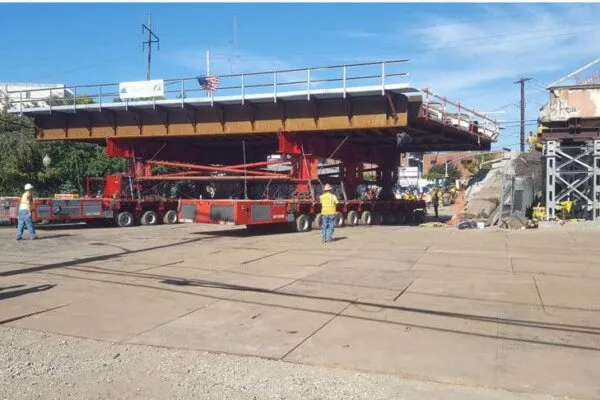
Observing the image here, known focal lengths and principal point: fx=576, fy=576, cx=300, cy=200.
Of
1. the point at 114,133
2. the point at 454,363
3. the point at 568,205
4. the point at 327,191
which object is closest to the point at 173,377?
the point at 454,363

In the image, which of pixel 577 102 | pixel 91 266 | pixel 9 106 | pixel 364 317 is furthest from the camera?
pixel 9 106

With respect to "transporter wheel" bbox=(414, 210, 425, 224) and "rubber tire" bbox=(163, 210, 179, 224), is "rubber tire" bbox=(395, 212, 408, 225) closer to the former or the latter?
"transporter wheel" bbox=(414, 210, 425, 224)

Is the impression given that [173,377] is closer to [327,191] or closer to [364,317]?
[364,317]

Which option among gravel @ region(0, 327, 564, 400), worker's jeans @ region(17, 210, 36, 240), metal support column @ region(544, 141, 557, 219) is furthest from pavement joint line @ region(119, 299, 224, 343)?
metal support column @ region(544, 141, 557, 219)

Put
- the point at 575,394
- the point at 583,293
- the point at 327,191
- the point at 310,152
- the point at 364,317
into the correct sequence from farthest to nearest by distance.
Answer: the point at 310,152 < the point at 327,191 < the point at 583,293 < the point at 364,317 < the point at 575,394

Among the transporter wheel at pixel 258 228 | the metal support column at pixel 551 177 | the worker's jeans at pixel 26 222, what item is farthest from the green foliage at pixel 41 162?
the metal support column at pixel 551 177

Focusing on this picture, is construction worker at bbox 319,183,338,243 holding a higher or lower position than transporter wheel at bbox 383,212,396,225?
higher

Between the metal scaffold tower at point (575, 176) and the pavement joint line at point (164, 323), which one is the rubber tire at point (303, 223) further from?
the pavement joint line at point (164, 323)

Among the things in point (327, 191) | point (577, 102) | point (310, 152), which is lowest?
point (327, 191)

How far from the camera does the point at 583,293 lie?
28.5 ft

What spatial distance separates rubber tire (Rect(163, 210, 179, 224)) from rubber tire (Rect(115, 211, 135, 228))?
1745 millimetres

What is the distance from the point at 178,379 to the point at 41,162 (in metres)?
31.3

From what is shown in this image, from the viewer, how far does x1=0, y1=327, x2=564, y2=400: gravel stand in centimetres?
473

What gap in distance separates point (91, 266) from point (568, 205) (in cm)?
1692
